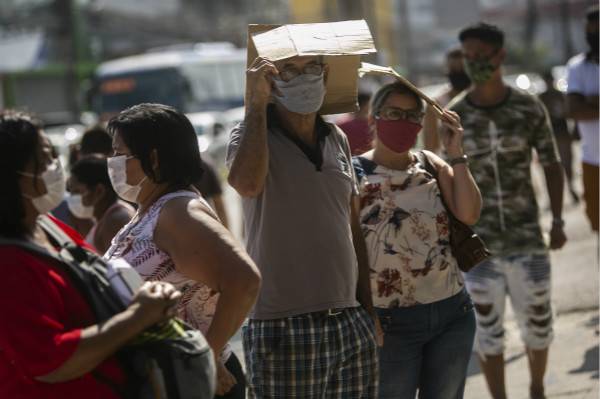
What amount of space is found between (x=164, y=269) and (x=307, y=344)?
0.74 meters

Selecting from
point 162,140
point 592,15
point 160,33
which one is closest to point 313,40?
point 162,140

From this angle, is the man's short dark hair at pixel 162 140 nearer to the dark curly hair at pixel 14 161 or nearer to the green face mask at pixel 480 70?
the dark curly hair at pixel 14 161

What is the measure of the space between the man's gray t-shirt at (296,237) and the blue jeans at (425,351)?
0.76 m

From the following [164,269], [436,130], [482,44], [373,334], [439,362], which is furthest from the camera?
[436,130]

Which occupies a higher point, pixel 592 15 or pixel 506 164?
pixel 592 15

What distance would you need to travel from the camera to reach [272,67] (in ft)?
12.7

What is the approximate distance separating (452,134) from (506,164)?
1237 mm

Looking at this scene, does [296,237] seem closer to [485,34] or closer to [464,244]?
[464,244]

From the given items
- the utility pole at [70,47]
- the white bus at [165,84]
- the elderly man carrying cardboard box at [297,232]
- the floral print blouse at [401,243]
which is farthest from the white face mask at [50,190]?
the utility pole at [70,47]

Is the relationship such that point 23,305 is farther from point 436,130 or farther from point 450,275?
point 436,130

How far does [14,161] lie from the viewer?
2.87 metres

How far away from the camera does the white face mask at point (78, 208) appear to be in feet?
19.9

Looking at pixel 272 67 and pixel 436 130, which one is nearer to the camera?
pixel 272 67

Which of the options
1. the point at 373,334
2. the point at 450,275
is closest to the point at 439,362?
the point at 450,275
